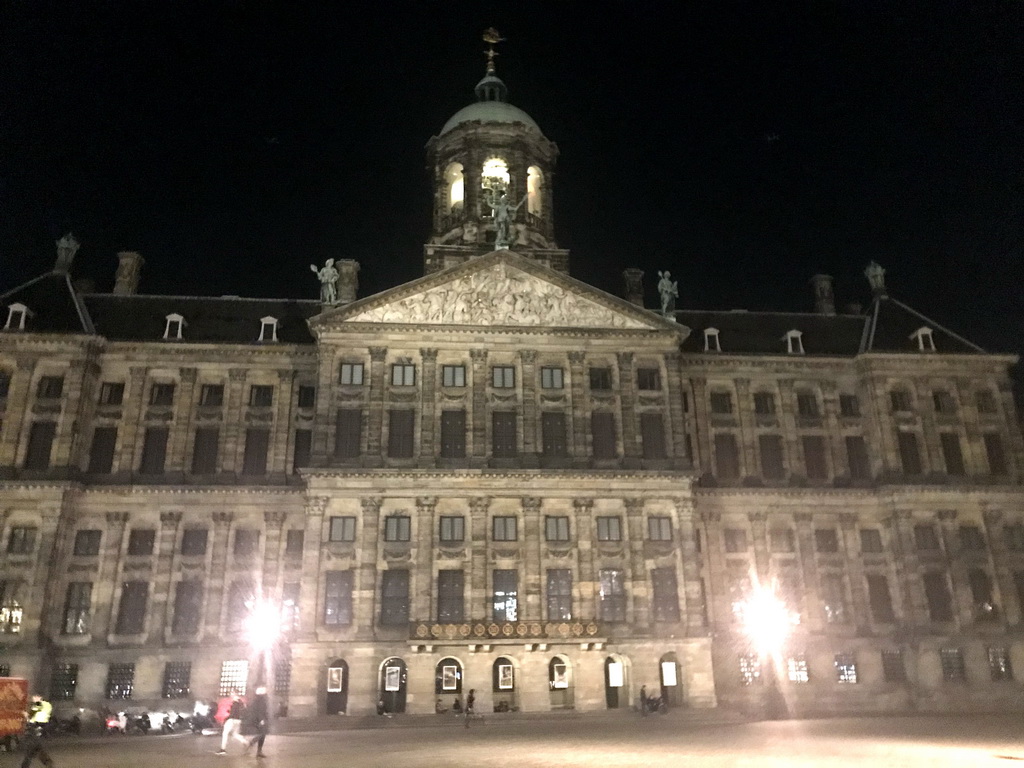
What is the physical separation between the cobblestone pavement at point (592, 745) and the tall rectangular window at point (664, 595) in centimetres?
632

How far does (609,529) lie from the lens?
1734 inches

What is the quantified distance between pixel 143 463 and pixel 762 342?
3964 centimetres

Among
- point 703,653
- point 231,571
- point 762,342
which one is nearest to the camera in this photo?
point 703,653

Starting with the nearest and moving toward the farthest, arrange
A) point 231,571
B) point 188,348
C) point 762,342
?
point 231,571 < point 188,348 < point 762,342

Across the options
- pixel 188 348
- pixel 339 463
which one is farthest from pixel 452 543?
pixel 188 348

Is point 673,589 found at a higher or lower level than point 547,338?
lower

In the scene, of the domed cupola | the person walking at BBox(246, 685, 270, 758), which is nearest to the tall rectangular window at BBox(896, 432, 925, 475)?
the domed cupola

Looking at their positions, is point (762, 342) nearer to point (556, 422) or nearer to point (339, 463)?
point (556, 422)

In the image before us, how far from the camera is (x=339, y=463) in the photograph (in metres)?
43.3

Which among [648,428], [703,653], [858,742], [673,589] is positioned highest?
[648,428]

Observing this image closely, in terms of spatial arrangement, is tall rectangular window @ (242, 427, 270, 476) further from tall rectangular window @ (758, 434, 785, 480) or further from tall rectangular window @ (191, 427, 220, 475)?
tall rectangular window @ (758, 434, 785, 480)

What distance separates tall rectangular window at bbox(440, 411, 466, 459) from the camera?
44438mm

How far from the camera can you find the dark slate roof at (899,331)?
53344 millimetres

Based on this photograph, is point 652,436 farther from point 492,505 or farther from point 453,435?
point 453,435
